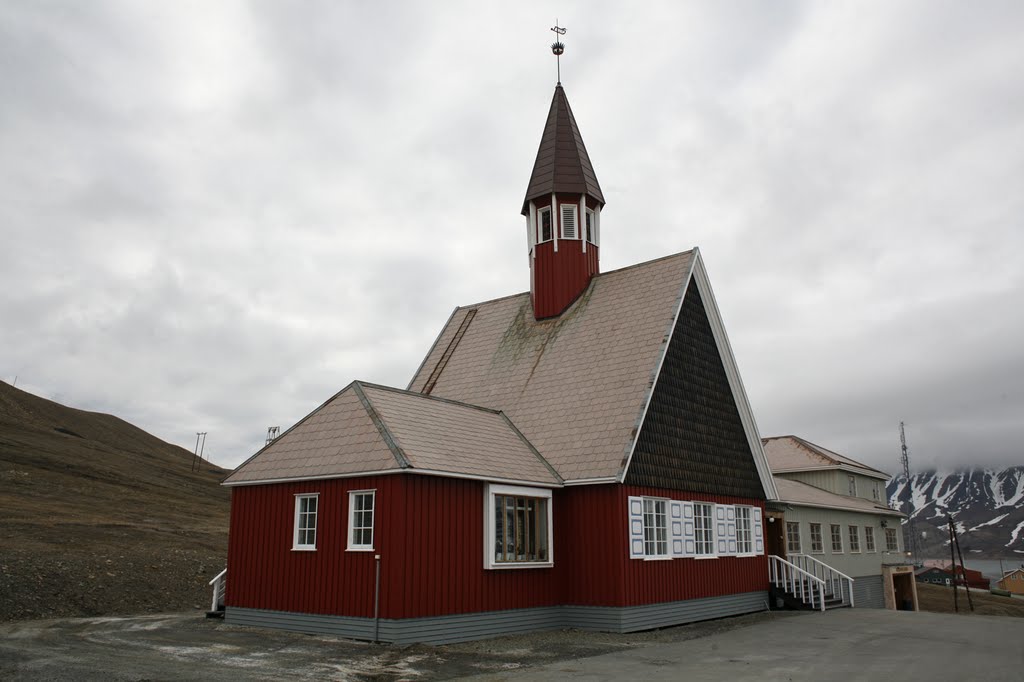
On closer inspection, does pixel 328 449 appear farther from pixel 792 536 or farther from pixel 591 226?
pixel 792 536

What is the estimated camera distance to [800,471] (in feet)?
124

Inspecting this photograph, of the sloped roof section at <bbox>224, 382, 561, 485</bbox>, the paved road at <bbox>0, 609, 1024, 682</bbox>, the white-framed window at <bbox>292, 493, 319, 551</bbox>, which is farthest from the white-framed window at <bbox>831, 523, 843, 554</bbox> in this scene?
the white-framed window at <bbox>292, 493, 319, 551</bbox>

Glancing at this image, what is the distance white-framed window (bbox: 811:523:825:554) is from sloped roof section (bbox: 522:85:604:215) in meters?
15.1

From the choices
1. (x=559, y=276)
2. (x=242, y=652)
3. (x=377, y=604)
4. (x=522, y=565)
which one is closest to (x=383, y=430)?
(x=377, y=604)

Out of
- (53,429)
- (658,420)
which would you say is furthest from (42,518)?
(53,429)

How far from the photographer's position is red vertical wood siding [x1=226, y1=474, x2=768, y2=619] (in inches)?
572

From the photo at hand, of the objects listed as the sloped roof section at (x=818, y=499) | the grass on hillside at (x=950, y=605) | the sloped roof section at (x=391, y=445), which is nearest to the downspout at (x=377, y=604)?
the sloped roof section at (x=391, y=445)

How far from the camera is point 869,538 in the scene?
34281 millimetres

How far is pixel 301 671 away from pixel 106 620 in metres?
8.86

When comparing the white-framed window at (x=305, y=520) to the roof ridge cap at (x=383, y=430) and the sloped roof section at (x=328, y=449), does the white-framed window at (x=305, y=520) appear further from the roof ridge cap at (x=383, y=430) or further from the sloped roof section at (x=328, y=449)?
the roof ridge cap at (x=383, y=430)

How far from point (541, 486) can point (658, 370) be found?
13.1 ft

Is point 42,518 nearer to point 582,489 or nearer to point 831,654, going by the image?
point 582,489

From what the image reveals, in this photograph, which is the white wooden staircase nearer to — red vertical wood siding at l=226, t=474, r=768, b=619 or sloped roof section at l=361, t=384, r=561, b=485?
red vertical wood siding at l=226, t=474, r=768, b=619

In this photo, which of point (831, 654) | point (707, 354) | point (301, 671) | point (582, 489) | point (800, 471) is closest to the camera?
point (301, 671)
